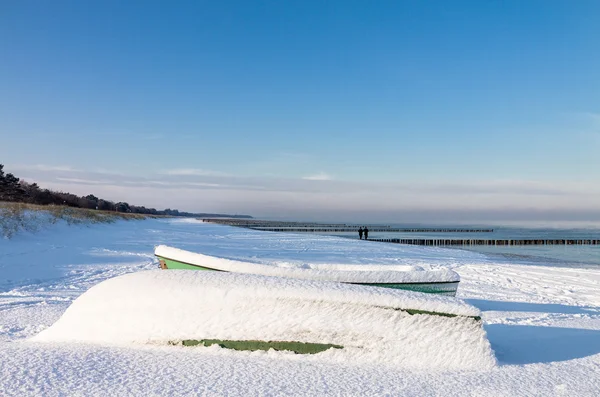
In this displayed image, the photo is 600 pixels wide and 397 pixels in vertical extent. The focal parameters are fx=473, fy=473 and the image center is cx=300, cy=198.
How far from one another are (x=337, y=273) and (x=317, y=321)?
1497mm

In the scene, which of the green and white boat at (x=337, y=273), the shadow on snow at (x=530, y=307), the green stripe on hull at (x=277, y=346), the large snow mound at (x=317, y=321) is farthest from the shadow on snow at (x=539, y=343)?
the shadow on snow at (x=530, y=307)

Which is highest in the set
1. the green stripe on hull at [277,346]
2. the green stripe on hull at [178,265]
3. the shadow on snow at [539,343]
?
the green stripe on hull at [178,265]

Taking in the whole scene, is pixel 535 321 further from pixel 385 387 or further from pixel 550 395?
pixel 385 387

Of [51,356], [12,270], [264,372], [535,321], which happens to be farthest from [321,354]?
[12,270]

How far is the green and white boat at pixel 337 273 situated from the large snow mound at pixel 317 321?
121 cm

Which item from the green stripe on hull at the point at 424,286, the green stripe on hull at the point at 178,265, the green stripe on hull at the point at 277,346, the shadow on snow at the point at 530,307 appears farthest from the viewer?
the shadow on snow at the point at 530,307

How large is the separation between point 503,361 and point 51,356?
352 cm

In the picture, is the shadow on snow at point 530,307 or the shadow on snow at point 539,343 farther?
the shadow on snow at point 530,307

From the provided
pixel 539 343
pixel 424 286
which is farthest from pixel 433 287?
pixel 539 343

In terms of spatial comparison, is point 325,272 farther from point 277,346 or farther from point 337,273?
point 277,346

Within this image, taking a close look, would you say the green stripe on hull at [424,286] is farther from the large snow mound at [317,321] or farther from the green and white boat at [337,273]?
the large snow mound at [317,321]

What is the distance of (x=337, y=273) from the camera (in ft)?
16.9

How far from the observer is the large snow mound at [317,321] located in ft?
12.0

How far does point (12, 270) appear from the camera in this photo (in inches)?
459
